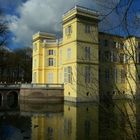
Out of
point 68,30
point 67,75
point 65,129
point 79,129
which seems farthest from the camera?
point 68,30

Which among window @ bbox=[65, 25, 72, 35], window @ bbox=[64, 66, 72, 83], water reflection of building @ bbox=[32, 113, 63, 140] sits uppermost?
window @ bbox=[65, 25, 72, 35]

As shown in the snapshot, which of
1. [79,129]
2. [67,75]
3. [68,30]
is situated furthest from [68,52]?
[79,129]

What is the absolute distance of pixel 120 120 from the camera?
2.78 meters

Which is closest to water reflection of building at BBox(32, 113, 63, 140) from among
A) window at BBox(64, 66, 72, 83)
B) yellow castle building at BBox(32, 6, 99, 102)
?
yellow castle building at BBox(32, 6, 99, 102)

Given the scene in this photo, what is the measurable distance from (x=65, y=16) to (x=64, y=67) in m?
6.32

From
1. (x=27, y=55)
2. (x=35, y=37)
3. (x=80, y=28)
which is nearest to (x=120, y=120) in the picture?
(x=80, y=28)

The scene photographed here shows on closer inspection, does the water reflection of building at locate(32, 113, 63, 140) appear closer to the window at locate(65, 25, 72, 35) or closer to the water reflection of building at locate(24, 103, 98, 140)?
the water reflection of building at locate(24, 103, 98, 140)

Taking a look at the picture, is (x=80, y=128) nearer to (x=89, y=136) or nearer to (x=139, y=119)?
(x=89, y=136)

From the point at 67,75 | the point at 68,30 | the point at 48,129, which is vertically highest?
the point at 68,30

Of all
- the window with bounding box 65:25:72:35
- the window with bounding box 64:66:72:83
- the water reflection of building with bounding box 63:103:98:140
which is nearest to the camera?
the water reflection of building with bounding box 63:103:98:140

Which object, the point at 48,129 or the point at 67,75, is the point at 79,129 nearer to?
the point at 48,129

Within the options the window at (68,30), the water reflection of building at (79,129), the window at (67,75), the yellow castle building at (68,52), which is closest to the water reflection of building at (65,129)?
the water reflection of building at (79,129)

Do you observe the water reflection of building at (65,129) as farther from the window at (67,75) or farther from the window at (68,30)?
the window at (68,30)

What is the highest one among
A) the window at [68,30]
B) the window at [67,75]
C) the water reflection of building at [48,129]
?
the window at [68,30]
